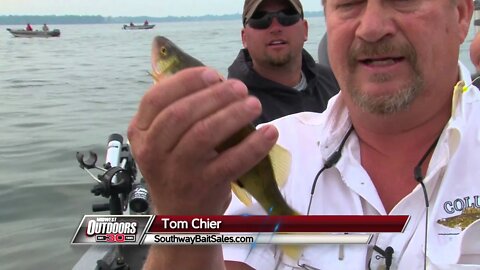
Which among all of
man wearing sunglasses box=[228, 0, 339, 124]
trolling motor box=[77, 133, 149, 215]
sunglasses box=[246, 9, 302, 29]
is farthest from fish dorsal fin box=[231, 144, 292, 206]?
sunglasses box=[246, 9, 302, 29]

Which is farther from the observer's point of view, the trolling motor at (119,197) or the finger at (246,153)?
the trolling motor at (119,197)

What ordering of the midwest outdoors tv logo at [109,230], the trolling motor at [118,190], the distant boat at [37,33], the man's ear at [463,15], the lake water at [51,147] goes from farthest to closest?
1. the distant boat at [37,33]
2. the lake water at [51,147]
3. the trolling motor at [118,190]
4. the man's ear at [463,15]
5. the midwest outdoors tv logo at [109,230]

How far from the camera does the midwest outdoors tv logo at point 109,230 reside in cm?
191

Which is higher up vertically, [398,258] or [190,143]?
[190,143]

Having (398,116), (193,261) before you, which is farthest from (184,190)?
(398,116)

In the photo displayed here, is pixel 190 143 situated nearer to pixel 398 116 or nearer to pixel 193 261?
pixel 193 261

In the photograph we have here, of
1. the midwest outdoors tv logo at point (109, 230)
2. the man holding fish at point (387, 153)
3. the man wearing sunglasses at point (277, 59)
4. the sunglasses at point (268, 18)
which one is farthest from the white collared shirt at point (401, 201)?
the sunglasses at point (268, 18)

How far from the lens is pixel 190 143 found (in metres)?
1.50

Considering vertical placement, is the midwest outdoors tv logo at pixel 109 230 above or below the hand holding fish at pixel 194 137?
below

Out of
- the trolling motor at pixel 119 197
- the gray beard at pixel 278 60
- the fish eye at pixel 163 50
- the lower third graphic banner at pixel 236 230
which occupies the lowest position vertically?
the trolling motor at pixel 119 197

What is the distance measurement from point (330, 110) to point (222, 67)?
19307 millimetres

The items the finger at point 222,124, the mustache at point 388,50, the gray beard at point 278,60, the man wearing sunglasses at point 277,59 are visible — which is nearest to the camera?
the finger at point 222,124

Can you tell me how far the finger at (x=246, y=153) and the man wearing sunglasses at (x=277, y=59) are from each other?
137 inches

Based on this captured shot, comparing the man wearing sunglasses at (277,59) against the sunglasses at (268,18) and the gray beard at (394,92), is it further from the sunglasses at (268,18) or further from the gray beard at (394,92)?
the gray beard at (394,92)
